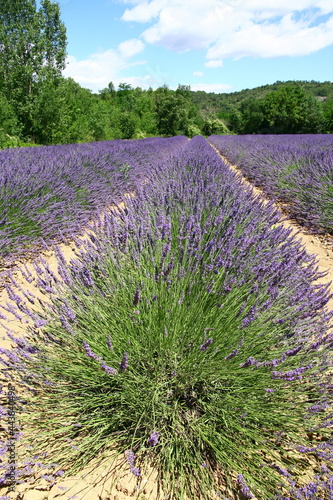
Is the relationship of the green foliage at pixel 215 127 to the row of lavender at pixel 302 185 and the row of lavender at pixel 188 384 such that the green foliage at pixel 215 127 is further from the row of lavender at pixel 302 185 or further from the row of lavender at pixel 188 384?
the row of lavender at pixel 188 384

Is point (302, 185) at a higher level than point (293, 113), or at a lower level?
lower

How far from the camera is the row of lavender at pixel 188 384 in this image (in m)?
1.17

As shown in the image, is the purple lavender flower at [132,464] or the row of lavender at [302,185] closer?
the purple lavender flower at [132,464]

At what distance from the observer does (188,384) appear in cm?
138

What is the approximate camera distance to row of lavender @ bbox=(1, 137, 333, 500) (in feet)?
3.83

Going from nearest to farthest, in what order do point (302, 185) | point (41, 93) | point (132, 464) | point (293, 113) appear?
point (132, 464)
point (302, 185)
point (41, 93)
point (293, 113)

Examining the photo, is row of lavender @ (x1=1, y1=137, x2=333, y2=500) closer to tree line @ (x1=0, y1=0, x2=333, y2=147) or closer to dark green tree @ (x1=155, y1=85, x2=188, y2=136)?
tree line @ (x1=0, y1=0, x2=333, y2=147)

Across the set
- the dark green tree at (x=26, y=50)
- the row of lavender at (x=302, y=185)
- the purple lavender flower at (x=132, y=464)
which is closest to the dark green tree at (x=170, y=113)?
the dark green tree at (x=26, y=50)

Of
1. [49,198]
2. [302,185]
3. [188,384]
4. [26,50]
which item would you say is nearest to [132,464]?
[188,384]

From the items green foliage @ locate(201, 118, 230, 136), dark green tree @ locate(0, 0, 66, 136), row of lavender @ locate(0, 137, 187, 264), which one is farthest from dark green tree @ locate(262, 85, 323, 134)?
row of lavender @ locate(0, 137, 187, 264)

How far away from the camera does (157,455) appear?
1.28 metres

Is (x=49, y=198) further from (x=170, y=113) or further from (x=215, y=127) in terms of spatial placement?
(x=215, y=127)

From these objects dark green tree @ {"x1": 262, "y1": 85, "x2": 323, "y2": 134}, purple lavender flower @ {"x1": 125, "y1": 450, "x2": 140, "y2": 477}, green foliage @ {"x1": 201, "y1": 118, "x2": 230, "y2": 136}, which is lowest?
purple lavender flower @ {"x1": 125, "y1": 450, "x2": 140, "y2": 477}

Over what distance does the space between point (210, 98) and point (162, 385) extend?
12837 cm
